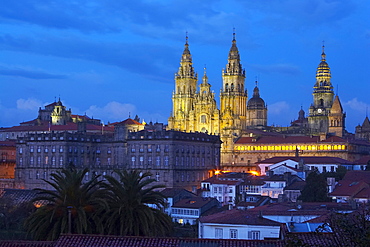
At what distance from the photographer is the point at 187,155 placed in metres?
112

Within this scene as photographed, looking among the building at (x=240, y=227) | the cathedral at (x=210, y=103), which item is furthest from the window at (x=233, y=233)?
the cathedral at (x=210, y=103)

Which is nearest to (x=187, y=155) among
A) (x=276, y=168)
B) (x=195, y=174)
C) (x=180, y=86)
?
(x=195, y=174)

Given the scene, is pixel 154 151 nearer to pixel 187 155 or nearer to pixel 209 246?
pixel 187 155

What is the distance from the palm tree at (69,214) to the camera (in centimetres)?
3869

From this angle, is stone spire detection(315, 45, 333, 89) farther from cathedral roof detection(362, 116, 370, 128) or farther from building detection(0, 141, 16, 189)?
building detection(0, 141, 16, 189)

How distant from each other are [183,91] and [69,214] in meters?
124

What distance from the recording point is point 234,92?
15750 centimetres

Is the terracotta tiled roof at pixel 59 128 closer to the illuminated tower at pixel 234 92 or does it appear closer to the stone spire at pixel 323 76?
the illuminated tower at pixel 234 92

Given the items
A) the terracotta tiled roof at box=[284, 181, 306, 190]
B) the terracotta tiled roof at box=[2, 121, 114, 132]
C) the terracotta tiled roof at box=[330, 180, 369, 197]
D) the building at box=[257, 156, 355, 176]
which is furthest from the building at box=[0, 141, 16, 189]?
the terracotta tiled roof at box=[330, 180, 369, 197]

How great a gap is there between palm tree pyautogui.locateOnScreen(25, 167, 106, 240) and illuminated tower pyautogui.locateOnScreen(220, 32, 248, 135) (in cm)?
11219

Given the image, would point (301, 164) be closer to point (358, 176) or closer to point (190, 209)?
point (358, 176)

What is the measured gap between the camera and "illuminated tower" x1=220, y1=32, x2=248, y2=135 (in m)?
155

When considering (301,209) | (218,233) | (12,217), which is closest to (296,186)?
(301,209)

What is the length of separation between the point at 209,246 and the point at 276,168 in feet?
254
